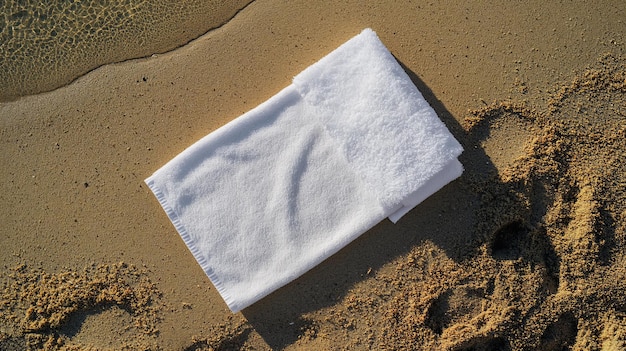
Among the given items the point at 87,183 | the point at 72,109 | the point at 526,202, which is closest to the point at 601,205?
the point at 526,202

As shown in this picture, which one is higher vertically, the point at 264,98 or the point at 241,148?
the point at 264,98

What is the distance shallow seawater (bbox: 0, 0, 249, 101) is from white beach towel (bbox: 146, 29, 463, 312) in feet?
2.17

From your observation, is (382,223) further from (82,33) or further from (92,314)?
(82,33)

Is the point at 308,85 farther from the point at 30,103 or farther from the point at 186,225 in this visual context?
the point at 30,103

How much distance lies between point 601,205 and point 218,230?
1.90 m

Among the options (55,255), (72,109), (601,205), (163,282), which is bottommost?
(601,205)

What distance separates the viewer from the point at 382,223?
2.28 m

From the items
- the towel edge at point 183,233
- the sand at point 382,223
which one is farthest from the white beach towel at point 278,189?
the sand at point 382,223

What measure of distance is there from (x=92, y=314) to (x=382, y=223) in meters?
1.57

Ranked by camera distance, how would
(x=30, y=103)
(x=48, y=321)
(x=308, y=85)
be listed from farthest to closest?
1. (x=30, y=103)
2. (x=48, y=321)
3. (x=308, y=85)

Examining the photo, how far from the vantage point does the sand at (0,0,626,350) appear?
2238mm

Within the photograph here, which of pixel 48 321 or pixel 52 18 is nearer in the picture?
pixel 48 321

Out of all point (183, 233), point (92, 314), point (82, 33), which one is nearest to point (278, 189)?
point (183, 233)

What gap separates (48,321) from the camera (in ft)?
7.65
